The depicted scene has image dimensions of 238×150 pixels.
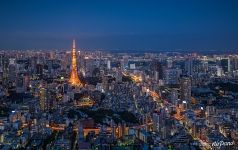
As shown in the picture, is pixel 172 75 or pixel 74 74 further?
pixel 172 75

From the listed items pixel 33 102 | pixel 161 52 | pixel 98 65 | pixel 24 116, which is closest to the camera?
pixel 24 116

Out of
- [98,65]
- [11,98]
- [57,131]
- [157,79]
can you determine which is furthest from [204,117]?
[98,65]

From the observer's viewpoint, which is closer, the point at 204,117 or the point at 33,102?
the point at 204,117

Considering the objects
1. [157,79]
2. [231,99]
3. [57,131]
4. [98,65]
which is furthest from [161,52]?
[57,131]

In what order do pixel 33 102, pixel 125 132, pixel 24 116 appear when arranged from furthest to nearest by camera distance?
1. pixel 33 102
2. pixel 24 116
3. pixel 125 132

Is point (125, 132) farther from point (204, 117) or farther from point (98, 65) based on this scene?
point (98, 65)

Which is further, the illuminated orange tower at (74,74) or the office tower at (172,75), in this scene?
the office tower at (172,75)

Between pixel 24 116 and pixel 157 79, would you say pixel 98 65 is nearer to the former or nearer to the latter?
pixel 157 79

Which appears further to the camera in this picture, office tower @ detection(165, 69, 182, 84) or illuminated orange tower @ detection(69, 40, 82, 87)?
office tower @ detection(165, 69, 182, 84)

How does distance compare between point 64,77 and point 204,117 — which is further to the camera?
point 64,77
